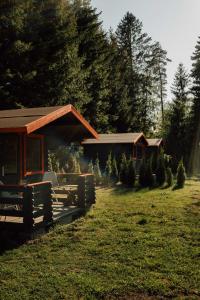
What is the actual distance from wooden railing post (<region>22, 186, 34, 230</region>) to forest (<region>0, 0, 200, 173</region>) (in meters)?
14.8

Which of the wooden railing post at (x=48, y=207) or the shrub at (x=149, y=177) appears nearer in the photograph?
the wooden railing post at (x=48, y=207)

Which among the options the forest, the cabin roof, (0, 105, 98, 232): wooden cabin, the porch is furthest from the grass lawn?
the forest

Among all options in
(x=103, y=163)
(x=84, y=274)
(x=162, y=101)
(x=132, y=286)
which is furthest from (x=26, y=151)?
(x=162, y=101)

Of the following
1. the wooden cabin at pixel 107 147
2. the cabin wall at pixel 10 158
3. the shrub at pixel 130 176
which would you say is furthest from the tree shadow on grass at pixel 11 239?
the wooden cabin at pixel 107 147

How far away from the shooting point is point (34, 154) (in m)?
13.3

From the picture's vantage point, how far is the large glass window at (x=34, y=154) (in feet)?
42.4

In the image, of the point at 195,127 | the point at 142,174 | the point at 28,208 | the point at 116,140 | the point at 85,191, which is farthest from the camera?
the point at 195,127

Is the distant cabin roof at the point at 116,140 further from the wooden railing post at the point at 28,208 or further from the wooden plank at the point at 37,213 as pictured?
the wooden railing post at the point at 28,208

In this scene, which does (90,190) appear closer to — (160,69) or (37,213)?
(37,213)

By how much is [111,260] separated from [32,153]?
6.75 m

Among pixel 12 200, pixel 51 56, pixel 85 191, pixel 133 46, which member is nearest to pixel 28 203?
pixel 12 200

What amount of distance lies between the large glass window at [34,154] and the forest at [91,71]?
32.1 ft

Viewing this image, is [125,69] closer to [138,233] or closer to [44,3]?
[44,3]

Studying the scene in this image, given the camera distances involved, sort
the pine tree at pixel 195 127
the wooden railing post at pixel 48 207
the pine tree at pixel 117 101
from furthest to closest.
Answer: the pine tree at pixel 117 101
the pine tree at pixel 195 127
the wooden railing post at pixel 48 207
